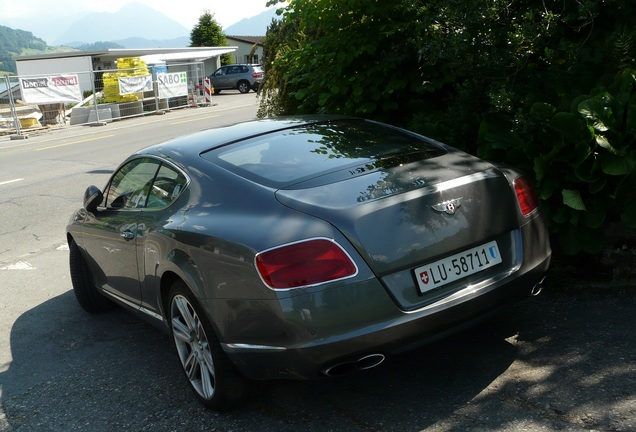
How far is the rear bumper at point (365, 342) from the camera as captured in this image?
11.1ft

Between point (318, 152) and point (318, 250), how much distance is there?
1.11m

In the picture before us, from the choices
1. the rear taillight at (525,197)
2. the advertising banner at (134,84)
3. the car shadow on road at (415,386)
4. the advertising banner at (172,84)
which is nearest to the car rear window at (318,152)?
the rear taillight at (525,197)

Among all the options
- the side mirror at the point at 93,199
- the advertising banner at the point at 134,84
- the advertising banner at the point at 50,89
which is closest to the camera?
the side mirror at the point at 93,199

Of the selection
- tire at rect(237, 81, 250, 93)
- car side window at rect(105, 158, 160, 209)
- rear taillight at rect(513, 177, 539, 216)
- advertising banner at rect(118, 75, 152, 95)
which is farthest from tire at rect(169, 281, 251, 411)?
tire at rect(237, 81, 250, 93)

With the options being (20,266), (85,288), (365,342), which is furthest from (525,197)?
(20,266)

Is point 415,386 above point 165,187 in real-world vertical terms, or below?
below

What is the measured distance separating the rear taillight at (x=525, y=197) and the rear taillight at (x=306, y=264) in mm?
1180

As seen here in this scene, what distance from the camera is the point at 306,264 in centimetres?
338

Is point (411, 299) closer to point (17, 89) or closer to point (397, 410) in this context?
point (397, 410)

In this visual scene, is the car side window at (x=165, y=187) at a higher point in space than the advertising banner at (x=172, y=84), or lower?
higher

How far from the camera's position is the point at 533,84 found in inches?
246

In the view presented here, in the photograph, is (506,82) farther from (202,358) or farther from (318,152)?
(202,358)

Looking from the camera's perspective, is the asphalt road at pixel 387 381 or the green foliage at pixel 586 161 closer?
the asphalt road at pixel 387 381

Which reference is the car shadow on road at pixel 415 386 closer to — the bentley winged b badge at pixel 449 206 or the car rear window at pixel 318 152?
the bentley winged b badge at pixel 449 206
